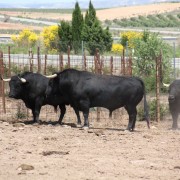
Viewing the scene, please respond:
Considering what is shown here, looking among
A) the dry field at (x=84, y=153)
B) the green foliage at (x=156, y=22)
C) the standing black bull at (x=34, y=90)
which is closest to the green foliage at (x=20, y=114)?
the standing black bull at (x=34, y=90)

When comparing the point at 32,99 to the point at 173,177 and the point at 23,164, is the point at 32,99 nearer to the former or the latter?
the point at 23,164

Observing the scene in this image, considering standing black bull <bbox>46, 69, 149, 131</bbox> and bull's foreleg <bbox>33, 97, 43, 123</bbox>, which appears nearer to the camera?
standing black bull <bbox>46, 69, 149, 131</bbox>

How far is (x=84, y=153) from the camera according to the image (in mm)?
11391

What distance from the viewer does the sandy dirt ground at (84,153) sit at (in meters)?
9.74

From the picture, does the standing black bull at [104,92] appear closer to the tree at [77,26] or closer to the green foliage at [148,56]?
the green foliage at [148,56]

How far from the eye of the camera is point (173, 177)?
31.3 feet

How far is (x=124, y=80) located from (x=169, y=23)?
77.5 m

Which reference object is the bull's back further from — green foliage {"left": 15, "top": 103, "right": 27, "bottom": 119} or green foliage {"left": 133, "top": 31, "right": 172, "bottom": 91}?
green foliage {"left": 133, "top": 31, "right": 172, "bottom": 91}

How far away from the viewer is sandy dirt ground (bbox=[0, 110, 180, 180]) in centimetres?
974

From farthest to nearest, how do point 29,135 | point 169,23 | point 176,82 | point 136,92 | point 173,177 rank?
point 169,23
point 176,82
point 136,92
point 29,135
point 173,177

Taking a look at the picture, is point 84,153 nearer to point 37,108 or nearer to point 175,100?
point 37,108

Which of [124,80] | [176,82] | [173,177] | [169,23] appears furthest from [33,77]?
[169,23]

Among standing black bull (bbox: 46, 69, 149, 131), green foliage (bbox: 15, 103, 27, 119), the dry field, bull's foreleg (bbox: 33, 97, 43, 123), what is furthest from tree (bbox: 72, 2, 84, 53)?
the dry field

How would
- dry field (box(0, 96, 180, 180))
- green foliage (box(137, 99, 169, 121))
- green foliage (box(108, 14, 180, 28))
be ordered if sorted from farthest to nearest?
green foliage (box(108, 14, 180, 28)) < green foliage (box(137, 99, 169, 121)) < dry field (box(0, 96, 180, 180))
